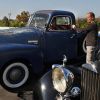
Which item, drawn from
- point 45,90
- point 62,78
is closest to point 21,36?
point 45,90

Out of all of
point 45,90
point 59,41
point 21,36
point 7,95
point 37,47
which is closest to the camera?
point 45,90

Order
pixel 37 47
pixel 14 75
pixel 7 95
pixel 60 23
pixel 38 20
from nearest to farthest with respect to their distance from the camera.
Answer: pixel 7 95
pixel 14 75
pixel 37 47
pixel 60 23
pixel 38 20

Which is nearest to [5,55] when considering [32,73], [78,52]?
[32,73]

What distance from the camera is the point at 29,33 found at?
7.62 m

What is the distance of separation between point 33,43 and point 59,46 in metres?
0.68

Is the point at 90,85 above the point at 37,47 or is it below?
above

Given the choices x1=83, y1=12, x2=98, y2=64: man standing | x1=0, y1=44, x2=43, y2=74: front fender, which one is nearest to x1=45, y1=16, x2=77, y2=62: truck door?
x1=0, y1=44, x2=43, y2=74: front fender

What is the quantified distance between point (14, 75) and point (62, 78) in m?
3.42

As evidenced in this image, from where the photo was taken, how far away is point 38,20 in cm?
816

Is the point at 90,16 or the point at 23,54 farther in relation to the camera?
the point at 23,54

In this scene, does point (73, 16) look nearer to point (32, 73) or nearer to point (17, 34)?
point (17, 34)

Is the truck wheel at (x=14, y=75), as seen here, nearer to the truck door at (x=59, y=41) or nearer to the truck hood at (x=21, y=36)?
the truck hood at (x=21, y=36)

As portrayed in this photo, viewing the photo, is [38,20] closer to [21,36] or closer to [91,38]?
[21,36]

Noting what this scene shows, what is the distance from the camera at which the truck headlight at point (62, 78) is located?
3.31m
